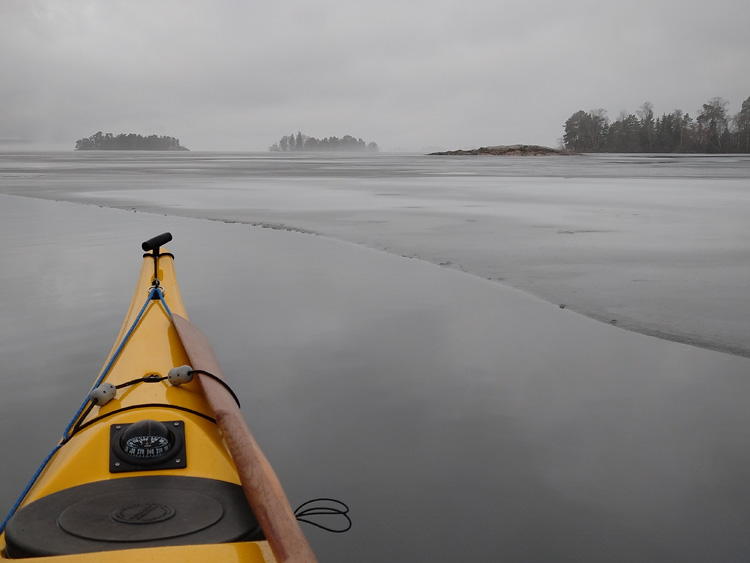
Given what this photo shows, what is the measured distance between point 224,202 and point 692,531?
14.8 metres

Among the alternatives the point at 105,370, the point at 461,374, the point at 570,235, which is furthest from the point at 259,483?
the point at 570,235

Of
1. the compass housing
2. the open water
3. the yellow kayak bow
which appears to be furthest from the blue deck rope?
the open water

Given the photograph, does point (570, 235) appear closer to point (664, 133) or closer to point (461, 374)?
point (461, 374)

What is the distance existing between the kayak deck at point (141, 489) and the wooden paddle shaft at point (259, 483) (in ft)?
0.22

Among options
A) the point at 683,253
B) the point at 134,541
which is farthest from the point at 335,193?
the point at 134,541

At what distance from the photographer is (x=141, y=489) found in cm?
221

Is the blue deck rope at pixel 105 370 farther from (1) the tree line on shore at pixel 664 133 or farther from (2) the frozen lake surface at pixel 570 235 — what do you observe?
(1) the tree line on shore at pixel 664 133

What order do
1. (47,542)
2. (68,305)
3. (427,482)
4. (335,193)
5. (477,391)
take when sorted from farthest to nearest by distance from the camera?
(335,193) → (68,305) → (477,391) → (427,482) → (47,542)

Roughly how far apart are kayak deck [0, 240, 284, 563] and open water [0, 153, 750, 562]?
0.62 metres

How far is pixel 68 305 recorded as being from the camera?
625 cm

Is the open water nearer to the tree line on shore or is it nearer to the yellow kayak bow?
the yellow kayak bow

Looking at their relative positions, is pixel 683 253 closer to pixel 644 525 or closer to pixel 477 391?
pixel 477 391

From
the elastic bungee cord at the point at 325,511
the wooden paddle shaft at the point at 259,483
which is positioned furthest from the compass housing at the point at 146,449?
the elastic bungee cord at the point at 325,511

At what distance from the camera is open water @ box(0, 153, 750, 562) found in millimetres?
2795
